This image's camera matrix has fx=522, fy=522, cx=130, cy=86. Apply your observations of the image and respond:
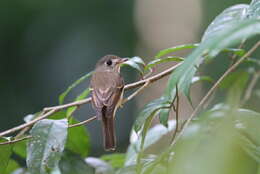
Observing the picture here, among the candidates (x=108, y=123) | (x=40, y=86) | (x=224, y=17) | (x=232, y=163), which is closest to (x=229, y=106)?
(x=232, y=163)

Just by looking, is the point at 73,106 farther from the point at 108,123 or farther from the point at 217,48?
the point at 217,48

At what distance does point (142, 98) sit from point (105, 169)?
6250 millimetres

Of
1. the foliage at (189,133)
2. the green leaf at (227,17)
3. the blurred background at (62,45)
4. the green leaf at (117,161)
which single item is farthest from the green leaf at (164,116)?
the blurred background at (62,45)

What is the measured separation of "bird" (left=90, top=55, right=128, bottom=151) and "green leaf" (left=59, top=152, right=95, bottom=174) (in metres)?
0.39

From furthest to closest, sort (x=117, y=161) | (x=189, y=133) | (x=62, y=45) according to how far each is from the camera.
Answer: (x=62, y=45), (x=117, y=161), (x=189, y=133)

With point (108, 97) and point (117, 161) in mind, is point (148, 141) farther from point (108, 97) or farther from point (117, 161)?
point (108, 97)

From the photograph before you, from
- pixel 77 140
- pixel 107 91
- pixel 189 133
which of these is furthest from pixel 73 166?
pixel 189 133

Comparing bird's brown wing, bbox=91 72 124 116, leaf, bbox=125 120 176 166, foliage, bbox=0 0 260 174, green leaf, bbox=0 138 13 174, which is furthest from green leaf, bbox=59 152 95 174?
bird's brown wing, bbox=91 72 124 116

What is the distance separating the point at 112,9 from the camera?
27.0 feet

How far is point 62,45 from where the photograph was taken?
838 cm

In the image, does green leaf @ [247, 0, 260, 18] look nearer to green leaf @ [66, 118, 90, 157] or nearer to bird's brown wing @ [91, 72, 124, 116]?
green leaf @ [66, 118, 90, 157]

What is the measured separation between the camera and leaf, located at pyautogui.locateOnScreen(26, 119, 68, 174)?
1.65 meters

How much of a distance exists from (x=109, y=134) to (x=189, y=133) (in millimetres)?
1666

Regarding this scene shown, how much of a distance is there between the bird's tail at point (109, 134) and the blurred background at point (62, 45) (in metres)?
4.75
